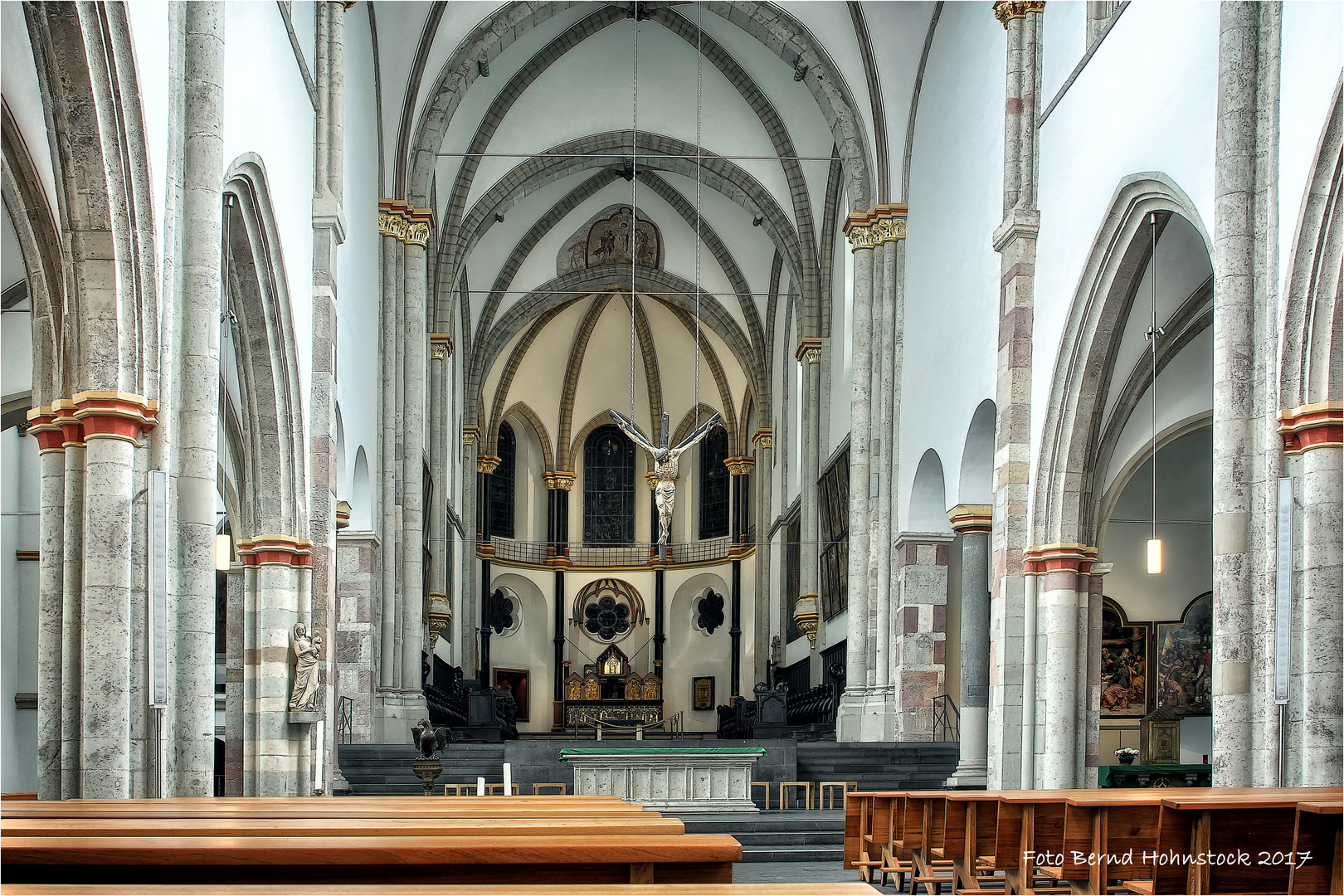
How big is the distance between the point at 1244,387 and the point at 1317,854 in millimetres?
5280

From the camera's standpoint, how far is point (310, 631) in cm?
1384

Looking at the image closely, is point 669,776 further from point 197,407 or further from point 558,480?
point 558,480

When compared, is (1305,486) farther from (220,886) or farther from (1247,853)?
(220,886)

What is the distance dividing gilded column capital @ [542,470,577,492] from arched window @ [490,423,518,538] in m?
1.02

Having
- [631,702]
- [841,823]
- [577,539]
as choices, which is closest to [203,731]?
[841,823]

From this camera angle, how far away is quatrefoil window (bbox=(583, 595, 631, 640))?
3794cm

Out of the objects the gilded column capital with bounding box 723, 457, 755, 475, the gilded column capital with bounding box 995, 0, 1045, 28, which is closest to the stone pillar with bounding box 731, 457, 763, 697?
the gilded column capital with bounding box 723, 457, 755, 475

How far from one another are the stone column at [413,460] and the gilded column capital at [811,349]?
8186 millimetres

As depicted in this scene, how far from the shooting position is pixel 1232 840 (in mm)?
5820

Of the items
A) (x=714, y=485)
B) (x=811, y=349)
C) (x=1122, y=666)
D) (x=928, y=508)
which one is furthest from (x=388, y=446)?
(x=714, y=485)

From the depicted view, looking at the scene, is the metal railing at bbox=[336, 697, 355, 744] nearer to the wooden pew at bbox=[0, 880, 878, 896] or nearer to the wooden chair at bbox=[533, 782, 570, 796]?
the wooden chair at bbox=[533, 782, 570, 796]

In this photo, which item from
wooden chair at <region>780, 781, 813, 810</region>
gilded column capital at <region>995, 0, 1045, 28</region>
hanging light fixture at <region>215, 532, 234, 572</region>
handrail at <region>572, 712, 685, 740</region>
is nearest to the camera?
hanging light fixture at <region>215, 532, 234, 572</region>

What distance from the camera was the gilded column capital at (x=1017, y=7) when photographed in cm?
1545

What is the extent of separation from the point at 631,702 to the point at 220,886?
33.7 m
